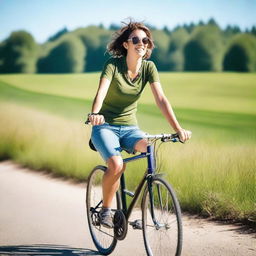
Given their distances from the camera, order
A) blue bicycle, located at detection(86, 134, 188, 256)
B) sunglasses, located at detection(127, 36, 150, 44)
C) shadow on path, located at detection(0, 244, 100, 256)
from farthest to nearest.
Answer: shadow on path, located at detection(0, 244, 100, 256) < sunglasses, located at detection(127, 36, 150, 44) < blue bicycle, located at detection(86, 134, 188, 256)

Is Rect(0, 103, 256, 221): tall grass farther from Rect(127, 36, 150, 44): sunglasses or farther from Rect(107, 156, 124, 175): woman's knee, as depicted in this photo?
Rect(127, 36, 150, 44): sunglasses

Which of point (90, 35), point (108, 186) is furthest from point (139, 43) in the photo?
point (90, 35)

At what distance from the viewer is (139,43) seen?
4066 mm

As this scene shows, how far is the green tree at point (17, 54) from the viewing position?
76.0 ft

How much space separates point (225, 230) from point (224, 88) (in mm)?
20044

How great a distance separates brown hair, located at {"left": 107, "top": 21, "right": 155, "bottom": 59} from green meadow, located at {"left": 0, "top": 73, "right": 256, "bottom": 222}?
0.98m

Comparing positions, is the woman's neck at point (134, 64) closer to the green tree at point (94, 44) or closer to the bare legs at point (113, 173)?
the bare legs at point (113, 173)

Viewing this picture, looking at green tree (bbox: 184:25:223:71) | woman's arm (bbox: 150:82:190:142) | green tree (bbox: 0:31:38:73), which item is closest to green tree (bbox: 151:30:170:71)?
green tree (bbox: 184:25:223:71)

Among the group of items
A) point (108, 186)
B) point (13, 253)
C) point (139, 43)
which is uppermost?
point (139, 43)

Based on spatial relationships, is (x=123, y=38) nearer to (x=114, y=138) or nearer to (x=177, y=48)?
(x=114, y=138)

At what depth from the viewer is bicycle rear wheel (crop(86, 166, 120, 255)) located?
4267 mm

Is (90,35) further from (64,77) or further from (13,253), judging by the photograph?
(13,253)

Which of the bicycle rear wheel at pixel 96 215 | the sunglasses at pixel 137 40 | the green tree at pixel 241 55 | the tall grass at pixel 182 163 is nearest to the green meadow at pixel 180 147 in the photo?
the tall grass at pixel 182 163

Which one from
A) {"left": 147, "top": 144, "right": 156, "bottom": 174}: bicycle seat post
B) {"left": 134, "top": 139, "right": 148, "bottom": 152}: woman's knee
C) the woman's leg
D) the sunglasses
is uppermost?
the sunglasses
